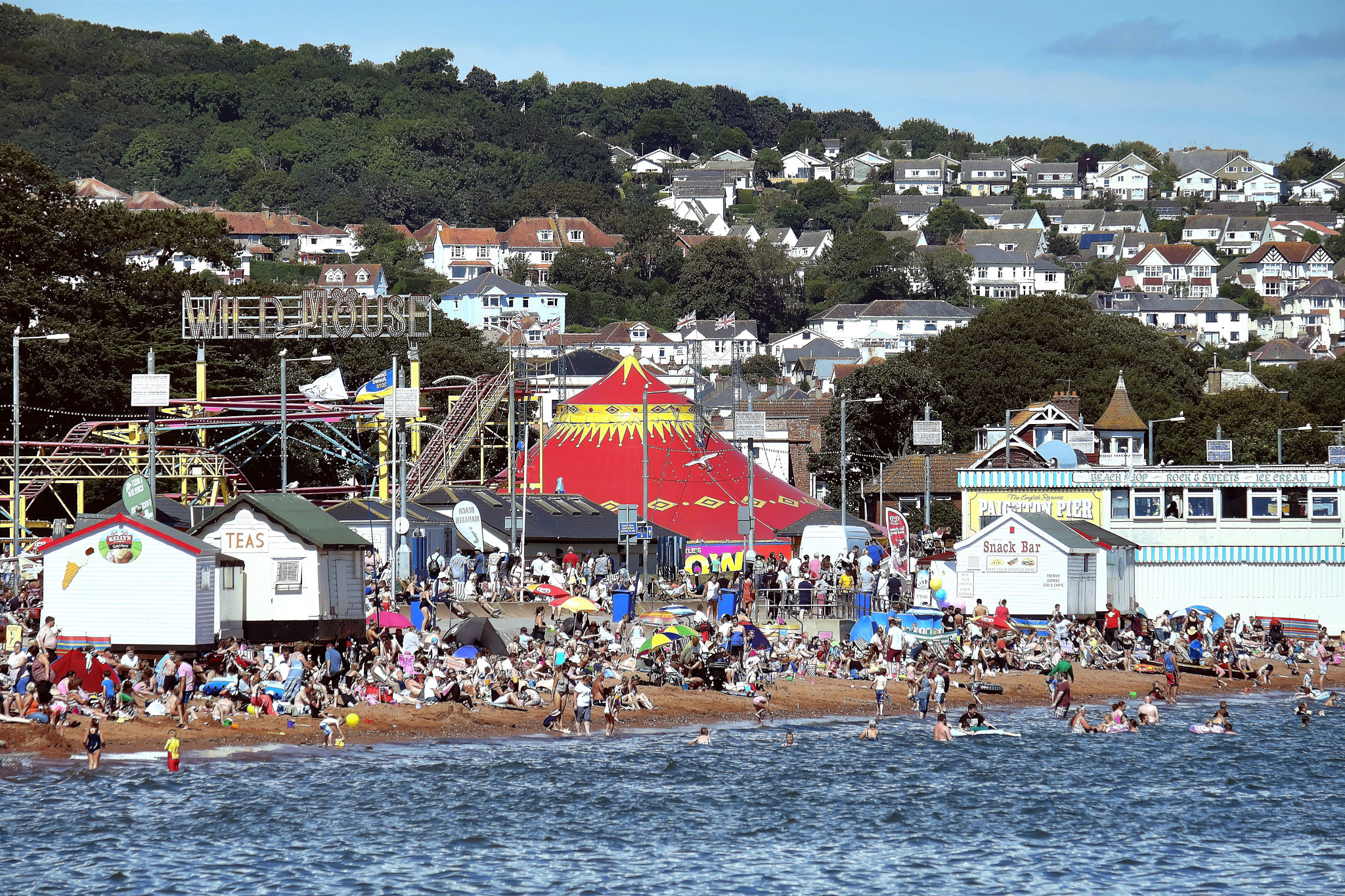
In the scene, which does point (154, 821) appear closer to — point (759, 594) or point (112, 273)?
point (759, 594)

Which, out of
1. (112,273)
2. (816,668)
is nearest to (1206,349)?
(112,273)

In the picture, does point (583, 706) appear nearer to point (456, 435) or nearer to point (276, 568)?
point (276, 568)

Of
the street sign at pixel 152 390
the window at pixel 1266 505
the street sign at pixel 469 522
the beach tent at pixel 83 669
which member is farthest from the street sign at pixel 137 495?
the window at pixel 1266 505

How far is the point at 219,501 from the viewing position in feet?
195

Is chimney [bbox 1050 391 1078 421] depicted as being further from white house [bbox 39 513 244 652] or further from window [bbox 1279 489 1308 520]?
white house [bbox 39 513 244 652]

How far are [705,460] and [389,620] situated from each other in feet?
72.4

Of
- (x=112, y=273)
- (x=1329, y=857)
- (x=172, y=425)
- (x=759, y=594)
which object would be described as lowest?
(x=1329, y=857)

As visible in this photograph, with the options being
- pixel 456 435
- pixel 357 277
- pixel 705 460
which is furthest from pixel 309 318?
pixel 357 277

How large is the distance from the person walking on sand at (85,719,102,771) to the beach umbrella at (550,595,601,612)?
14.5m

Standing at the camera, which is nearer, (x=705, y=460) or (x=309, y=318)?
(x=705, y=460)

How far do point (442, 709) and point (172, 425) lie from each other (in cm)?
2215

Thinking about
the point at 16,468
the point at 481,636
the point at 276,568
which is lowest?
the point at 481,636

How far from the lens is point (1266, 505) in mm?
57219

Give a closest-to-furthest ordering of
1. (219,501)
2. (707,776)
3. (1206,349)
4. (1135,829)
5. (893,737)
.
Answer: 1. (1135,829)
2. (707,776)
3. (893,737)
4. (219,501)
5. (1206,349)
